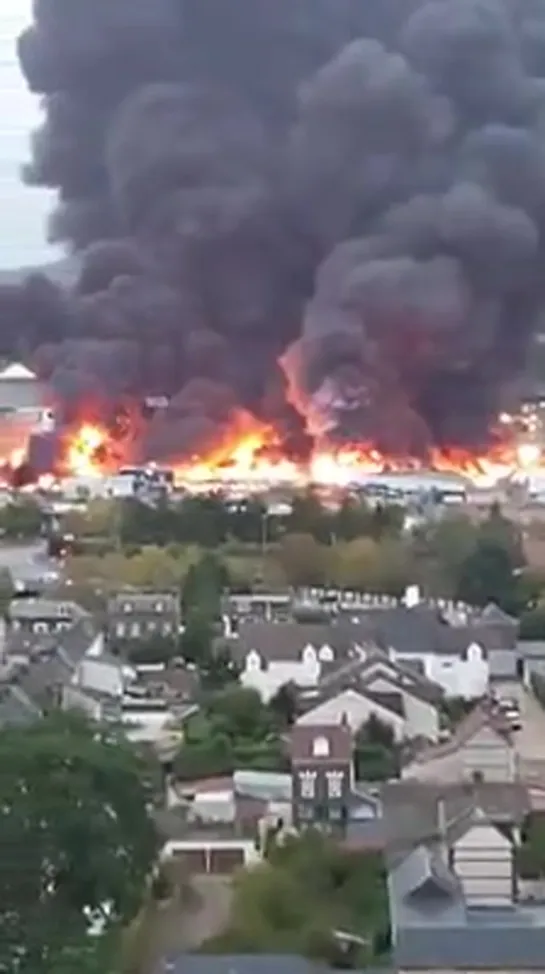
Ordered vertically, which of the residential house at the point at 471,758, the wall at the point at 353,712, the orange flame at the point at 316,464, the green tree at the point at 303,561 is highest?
the orange flame at the point at 316,464

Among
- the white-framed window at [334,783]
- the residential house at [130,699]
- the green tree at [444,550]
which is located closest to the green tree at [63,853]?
the white-framed window at [334,783]

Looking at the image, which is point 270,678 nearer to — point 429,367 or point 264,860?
point 264,860

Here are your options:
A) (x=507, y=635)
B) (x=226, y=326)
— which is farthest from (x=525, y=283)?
(x=507, y=635)

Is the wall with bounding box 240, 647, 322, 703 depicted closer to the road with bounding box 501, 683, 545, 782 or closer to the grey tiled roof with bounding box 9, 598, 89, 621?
the road with bounding box 501, 683, 545, 782

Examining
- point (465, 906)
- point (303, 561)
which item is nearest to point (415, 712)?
point (465, 906)

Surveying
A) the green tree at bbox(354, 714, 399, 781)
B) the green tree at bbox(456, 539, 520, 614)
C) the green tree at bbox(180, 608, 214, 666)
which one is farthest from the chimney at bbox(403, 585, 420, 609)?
the green tree at bbox(354, 714, 399, 781)

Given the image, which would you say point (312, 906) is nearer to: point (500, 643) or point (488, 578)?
point (500, 643)

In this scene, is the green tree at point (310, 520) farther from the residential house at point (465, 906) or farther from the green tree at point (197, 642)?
the residential house at point (465, 906)

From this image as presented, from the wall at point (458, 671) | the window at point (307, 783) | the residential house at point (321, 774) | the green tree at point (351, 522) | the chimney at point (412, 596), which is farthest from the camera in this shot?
the green tree at point (351, 522)
